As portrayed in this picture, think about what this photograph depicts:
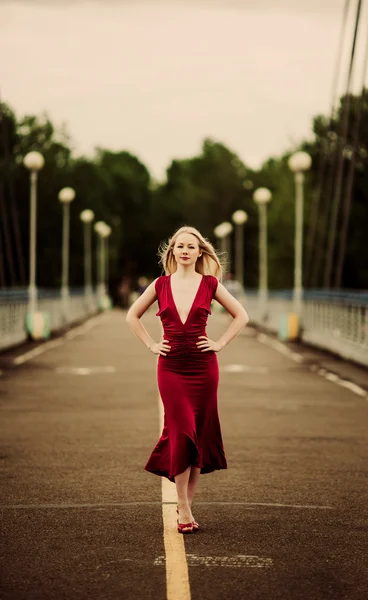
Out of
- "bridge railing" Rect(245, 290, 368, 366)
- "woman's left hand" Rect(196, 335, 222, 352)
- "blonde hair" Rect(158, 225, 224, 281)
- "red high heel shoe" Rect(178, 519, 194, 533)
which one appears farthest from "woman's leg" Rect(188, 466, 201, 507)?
"bridge railing" Rect(245, 290, 368, 366)

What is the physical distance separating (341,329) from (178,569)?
2026cm

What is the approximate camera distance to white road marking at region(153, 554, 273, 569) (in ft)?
18.8

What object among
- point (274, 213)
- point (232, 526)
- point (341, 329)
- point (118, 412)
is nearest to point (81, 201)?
point (274, 213)

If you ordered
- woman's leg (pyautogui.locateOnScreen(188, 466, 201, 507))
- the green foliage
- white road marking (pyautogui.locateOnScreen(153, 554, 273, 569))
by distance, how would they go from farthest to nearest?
the green foliage < woman's leg (pyautogui.locateOnScreen(188, 466, 201, 507)) < white road marking (pyautogui.locateOnScreen(153, 554, 273, 569))

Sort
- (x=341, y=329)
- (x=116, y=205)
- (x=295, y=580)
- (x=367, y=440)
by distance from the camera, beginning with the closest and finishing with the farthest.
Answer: (x=295, y=580) → (x=367, y=440) → (x=341, y=329) → (x=116, y=205)

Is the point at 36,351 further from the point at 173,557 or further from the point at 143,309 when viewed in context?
the point at 173,557

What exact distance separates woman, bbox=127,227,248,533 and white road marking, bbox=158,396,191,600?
0.17m

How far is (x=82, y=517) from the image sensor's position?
6.98 m

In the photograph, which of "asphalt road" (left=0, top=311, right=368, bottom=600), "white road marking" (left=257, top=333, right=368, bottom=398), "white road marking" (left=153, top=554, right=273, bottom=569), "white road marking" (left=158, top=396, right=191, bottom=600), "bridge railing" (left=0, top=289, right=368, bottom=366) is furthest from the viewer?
"bridge railing" (left=0, top=289, right=368, bottom=366)

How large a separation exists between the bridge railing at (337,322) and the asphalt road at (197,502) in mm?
7141

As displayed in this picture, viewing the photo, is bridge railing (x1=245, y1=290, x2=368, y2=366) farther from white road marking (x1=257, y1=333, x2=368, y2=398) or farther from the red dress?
the red dress

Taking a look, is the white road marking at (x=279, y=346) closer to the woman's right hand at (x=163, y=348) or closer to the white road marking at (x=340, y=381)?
the white road marking at (x=340, y=381)

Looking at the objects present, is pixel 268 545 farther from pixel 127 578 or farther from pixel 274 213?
pixel 274 213

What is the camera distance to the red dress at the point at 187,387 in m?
6.45
